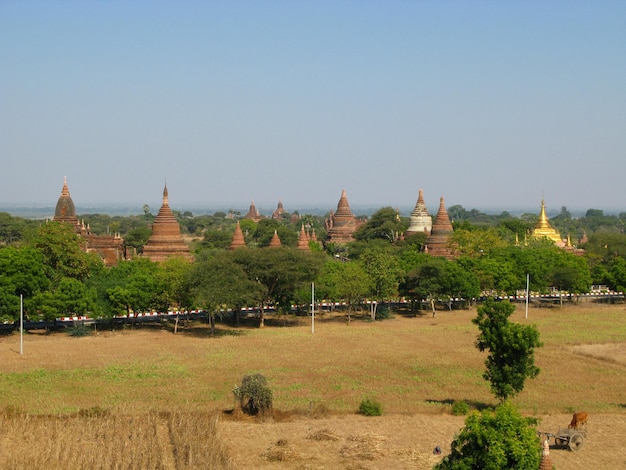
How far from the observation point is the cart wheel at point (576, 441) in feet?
81.8

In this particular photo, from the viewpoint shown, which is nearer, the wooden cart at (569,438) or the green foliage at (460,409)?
the wooden cart at (569,438)

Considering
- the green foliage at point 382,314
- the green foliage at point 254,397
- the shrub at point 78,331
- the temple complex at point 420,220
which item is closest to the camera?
the green foliage at point 254,397

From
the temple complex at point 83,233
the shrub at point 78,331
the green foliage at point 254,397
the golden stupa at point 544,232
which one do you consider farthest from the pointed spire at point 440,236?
the green foliage at point 254,397

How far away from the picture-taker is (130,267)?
181ft

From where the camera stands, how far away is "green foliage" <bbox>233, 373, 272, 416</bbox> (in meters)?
28.5

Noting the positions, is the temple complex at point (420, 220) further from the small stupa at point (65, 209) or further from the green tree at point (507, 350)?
the green tree at point (507, 350)

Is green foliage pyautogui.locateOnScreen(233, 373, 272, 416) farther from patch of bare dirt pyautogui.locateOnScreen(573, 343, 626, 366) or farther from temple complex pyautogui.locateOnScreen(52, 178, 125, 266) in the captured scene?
temple complex pyautogui.locateOnScreen(52, 178, 125, 266)

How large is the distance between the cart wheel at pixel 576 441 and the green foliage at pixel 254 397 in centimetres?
987

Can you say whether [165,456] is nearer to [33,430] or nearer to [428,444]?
[33,430]

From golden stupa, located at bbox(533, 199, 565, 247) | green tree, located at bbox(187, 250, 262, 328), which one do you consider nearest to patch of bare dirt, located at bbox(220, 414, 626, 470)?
green tree, located at bbox(187, 250, 262, 328)

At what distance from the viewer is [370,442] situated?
2509 centimetres

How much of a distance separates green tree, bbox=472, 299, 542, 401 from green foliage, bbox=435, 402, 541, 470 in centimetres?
1007

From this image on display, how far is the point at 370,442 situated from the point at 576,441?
243 inches

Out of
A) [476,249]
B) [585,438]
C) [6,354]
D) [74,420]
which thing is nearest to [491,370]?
[585,438]
